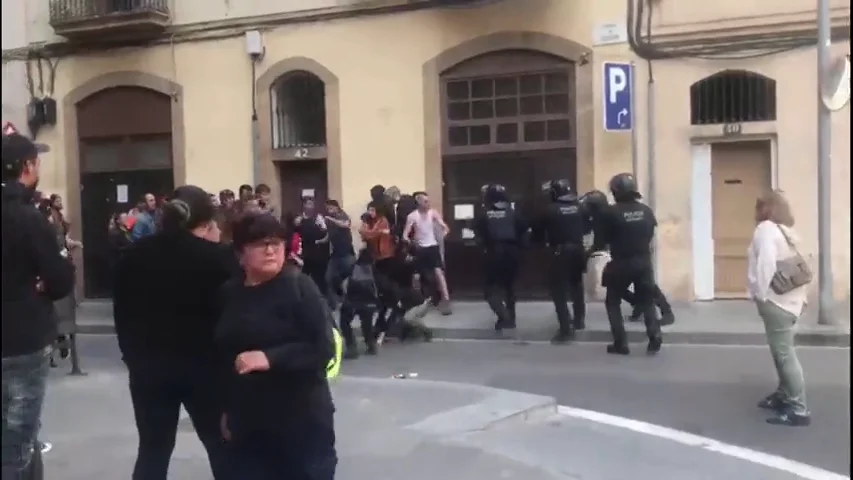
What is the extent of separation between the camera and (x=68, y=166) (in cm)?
1912

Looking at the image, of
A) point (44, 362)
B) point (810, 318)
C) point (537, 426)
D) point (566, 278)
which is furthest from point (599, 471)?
point (810, 318)

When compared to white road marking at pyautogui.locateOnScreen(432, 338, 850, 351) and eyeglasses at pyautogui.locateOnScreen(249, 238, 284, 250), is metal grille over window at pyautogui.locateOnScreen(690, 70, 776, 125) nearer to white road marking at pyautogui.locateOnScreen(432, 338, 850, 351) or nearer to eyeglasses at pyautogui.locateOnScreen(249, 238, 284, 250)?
white road marking at pyautogui.locateOnScreen(432, 338, 850, 351)

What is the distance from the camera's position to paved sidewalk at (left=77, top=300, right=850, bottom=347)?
39.6 feet

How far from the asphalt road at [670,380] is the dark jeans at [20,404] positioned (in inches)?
190

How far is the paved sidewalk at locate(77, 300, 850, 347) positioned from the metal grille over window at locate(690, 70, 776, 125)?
2.54m

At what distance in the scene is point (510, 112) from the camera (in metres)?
16.0

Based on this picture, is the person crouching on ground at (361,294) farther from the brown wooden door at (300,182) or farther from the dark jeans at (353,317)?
the brown wooden door at (300,182)

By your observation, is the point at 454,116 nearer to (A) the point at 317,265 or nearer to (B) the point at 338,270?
(A) the point at 317,265

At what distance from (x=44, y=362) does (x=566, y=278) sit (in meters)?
8.33

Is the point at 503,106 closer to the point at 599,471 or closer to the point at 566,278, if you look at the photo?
the point at 566,278

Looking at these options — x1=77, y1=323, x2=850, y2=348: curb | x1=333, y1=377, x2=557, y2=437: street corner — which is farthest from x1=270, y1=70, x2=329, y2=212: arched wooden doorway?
x1=333, y1=377, x2=557, y2=437: street corner

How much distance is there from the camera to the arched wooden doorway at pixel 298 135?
17.4 meters

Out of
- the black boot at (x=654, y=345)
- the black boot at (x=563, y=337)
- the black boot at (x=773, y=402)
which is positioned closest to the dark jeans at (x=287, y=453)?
the black boot at (x=773, y=402)

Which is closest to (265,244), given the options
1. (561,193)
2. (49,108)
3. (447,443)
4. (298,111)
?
(447,443)
